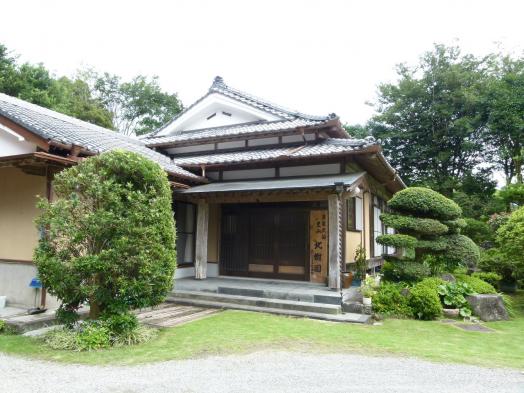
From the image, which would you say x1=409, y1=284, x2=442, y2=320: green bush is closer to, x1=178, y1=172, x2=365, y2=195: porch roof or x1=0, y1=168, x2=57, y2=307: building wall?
x1=178, y1=172, x2=365, y2=195: porch roof

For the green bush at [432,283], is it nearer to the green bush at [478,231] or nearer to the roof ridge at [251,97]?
the roof ridge at [251,97]

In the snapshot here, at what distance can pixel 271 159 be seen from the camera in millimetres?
10602

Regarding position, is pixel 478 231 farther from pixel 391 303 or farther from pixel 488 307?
pixel 391 303

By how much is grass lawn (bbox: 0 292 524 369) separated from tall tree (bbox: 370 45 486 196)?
1876cm

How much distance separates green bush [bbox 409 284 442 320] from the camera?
7.73m

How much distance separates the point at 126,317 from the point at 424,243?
7162mm

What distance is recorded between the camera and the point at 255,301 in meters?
8.59

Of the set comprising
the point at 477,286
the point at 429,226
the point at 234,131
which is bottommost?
the point at 477,286

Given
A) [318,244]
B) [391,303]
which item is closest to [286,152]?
[318,244]

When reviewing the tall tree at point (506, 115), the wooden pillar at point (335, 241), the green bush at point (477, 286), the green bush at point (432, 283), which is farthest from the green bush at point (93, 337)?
the tall tree at point (506, 115)

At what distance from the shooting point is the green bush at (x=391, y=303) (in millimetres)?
7934

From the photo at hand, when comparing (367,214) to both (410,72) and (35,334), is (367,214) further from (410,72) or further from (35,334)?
(410,72)

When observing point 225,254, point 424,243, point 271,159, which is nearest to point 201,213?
point 225,254

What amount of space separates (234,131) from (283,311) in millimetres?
6770
